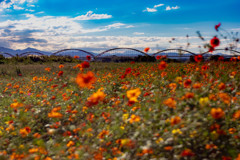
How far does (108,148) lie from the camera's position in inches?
106

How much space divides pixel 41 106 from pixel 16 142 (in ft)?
2.67

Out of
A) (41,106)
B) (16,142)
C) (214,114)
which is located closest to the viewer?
(214,114)

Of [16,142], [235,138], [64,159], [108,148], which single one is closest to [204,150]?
[235,138]

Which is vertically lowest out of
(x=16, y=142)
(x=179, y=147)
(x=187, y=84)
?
(x=16, y=142)

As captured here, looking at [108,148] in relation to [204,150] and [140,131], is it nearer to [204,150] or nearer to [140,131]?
[140,131]

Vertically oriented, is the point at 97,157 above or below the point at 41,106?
below

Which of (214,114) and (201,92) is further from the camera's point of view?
(201,92)

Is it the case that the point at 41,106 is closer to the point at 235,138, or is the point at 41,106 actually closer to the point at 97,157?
the point at 97,157

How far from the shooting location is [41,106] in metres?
3.92

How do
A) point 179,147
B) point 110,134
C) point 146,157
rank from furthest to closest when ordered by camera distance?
point 110,134 → point 146,157 → point 179,147

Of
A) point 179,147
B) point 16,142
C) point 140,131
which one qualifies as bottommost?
point 16,142

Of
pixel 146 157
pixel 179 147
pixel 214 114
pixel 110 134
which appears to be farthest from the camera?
pixel 110 134

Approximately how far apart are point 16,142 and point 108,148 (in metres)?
1.46

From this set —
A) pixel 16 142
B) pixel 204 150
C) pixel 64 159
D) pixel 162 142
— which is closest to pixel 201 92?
pixel 204 150
